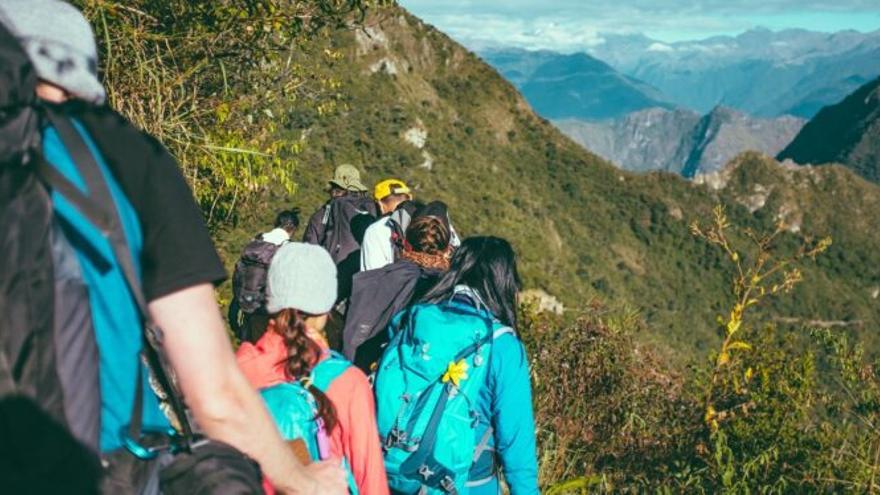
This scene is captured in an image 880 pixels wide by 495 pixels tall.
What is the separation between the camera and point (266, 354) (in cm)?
238

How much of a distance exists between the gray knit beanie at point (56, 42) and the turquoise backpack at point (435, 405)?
174cm

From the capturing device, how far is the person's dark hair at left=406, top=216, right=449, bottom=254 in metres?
3.91

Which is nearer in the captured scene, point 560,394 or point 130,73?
point 130,73

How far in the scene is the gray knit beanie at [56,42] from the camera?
1212 mm

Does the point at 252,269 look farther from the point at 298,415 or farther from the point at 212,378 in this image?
the point at 212,378

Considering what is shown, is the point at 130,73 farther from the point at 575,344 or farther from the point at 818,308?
the point at 818,308

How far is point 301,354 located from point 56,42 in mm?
1314

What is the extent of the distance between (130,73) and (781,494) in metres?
4.31

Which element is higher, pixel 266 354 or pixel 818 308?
pixel 266 354

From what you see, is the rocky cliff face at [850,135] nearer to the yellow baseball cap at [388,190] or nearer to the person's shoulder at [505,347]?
the yellow baseball cap at [388,190]

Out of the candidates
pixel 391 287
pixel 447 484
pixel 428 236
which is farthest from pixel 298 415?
pixel 428 236

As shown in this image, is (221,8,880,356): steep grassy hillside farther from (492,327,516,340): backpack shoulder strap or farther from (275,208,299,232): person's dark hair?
(492,327,516,340): backpack shoulder strap

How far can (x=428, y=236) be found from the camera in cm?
392

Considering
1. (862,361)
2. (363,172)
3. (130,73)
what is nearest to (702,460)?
(862,361)
